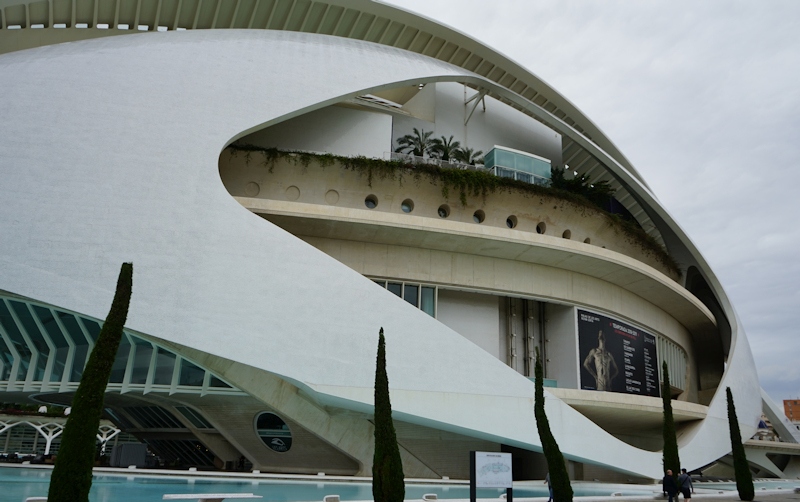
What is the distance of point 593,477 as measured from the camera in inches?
935

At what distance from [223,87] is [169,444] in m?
14.3

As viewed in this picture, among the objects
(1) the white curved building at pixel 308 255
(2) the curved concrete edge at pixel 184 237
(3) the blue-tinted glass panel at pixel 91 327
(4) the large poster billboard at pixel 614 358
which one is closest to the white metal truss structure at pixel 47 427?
(1) the white curved building at pixel 308 255

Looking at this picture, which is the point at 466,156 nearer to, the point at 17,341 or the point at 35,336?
the point at 35,336

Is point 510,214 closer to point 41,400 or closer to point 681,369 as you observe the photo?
point 681,369

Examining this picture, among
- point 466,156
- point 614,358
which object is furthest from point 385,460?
point 466,156

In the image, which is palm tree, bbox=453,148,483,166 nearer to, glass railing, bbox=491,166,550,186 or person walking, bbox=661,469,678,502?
glass railing, bbox=491,166,550,186

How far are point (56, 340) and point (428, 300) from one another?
36.0 feet

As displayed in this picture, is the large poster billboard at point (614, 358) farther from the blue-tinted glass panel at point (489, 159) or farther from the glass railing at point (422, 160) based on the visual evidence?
the glass railing at point (422, 160)

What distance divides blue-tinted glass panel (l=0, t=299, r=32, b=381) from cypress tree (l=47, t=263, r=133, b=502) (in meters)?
8.75

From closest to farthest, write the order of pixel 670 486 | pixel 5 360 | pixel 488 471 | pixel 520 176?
pixel 488 471 → pixel 670 486 → pixel 5 360 → pixel 520 176

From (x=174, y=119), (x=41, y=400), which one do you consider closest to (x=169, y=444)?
(x=41, y=400)

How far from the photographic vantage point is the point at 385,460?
11.4m

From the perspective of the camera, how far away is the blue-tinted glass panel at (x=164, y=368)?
1778 centimetres

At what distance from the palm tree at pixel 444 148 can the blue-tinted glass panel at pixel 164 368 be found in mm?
13069
